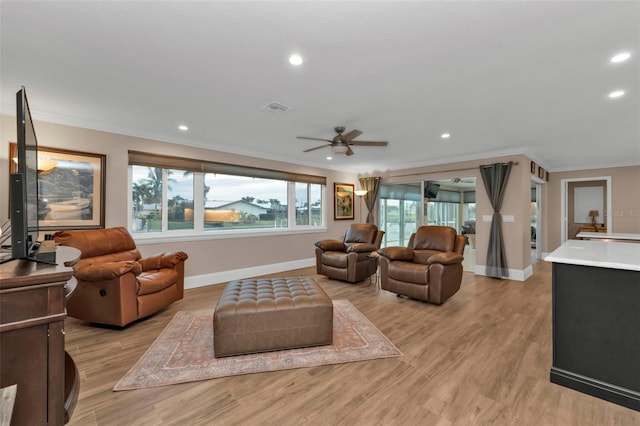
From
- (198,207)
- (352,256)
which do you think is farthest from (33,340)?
(352,256)

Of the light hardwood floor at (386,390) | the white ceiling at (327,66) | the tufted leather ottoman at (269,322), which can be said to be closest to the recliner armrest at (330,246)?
the white ceiling at (327,66)

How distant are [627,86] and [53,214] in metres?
6.21

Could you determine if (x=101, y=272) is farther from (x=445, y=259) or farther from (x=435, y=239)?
(x=435, y=239)

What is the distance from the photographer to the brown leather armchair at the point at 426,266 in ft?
11.7

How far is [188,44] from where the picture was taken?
2.00 m

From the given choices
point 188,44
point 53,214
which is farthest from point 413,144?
point 53,214

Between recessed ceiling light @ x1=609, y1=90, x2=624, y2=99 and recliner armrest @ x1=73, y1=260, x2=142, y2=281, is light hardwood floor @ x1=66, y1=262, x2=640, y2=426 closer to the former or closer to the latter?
recliner armrest @ x1=73, y1=260, x2=142, y2=281

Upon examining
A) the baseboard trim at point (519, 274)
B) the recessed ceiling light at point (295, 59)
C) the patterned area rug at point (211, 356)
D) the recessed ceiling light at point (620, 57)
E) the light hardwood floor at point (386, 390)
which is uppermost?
the recessed ceiling light at point (620, 57)

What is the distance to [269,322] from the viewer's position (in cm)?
240

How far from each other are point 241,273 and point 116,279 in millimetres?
2427

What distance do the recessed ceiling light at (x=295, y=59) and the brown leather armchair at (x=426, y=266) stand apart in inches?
109

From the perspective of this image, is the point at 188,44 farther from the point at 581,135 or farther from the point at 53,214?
the point at 581,135

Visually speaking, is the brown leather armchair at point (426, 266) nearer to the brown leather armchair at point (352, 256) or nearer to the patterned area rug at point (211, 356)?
Answer: the brown leather armchair at point (352, 256)

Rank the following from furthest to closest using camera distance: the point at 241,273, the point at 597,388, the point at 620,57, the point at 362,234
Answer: the point at 362,234, the point at 241,273, the point at 620,57, the point at 597,388
